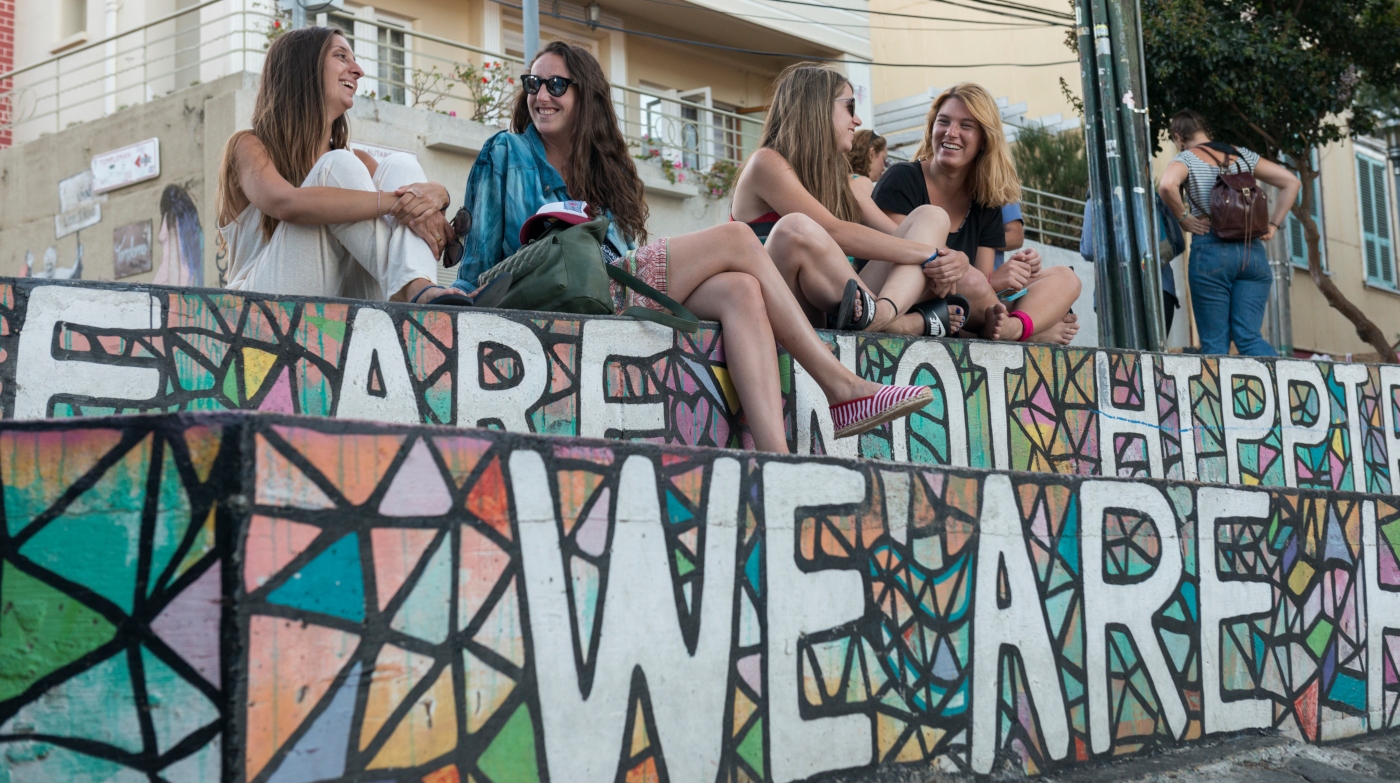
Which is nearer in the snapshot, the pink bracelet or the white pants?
the white pants

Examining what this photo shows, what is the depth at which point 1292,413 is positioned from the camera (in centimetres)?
627

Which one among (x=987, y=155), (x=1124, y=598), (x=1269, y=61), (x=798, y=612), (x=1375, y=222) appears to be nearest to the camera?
(x=798, y=612)

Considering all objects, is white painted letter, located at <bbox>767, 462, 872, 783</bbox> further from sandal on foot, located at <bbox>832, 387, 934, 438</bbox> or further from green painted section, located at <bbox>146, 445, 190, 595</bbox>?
green painted section, located at <bbox>146, 445, 190, 595</bbox>

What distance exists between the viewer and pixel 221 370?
3.79 metres

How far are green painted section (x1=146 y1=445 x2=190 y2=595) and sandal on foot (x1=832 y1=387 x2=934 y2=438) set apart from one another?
2.21m

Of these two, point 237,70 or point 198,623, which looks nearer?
point 198,623

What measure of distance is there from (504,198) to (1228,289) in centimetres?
401

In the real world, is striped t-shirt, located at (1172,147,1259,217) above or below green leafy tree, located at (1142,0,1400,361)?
below

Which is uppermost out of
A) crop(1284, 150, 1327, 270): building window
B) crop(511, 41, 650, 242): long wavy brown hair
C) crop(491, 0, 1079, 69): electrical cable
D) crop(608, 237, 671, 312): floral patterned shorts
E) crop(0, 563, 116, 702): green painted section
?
crop(491, 0, 1079, 69): electrical cable

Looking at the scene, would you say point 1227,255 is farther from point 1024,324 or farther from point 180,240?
point 180,240

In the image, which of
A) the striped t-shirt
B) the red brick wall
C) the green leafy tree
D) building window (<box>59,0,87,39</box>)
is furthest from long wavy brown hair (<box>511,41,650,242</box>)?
the red brick wall

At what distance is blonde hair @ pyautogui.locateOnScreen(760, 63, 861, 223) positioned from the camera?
5.14 m

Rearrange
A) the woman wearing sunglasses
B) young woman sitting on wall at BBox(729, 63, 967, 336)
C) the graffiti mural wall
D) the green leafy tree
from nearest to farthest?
the graffiti mural wall
the woman wearing sunglasses
young woman sitting on wall at BBox(729, 63, 967, 336)
the green leafy tree

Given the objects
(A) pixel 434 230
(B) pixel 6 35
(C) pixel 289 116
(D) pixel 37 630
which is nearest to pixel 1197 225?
(A) pixel 434 230
